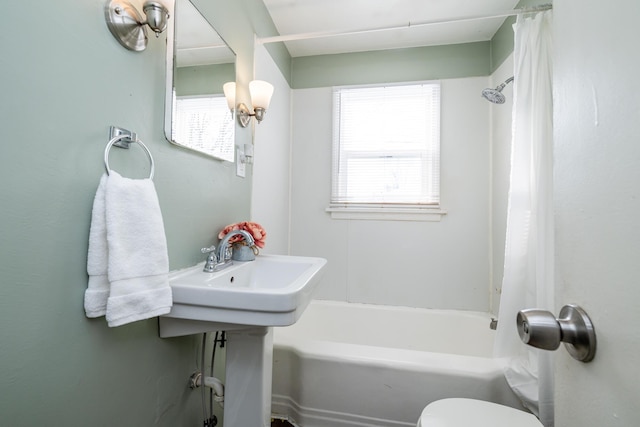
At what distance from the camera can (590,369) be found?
0.35 metres

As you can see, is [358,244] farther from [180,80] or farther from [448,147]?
[180,80]

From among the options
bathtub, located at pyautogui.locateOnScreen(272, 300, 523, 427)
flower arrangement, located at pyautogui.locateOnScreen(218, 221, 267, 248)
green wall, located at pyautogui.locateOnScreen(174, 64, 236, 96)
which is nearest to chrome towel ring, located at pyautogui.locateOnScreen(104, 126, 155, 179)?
green wall, located at pyautogui.locateOnScreen(174, 64, 236, 96)

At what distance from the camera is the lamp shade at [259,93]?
56.7 inches

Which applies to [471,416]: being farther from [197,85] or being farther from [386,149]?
[386,149]

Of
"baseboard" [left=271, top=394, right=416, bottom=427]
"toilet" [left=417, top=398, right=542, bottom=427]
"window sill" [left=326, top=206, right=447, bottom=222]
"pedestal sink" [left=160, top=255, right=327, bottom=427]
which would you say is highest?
"window sill" [left=326, top=206, right=447, bottom=222]

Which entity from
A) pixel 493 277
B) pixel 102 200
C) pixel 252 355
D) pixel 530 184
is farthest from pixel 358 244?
pixel 102 200

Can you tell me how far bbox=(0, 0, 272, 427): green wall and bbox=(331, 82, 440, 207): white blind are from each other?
1.53 m

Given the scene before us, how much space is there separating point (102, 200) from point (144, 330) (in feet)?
1.43

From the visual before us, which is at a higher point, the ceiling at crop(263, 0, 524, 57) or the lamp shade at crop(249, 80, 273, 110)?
the ceiling at crop(263, 0, 524, 57)

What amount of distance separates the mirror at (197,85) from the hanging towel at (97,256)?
1.17ft

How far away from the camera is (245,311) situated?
0.76 m

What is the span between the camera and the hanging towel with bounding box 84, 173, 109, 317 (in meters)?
0.67

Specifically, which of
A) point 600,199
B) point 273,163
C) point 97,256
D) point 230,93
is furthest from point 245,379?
point 273,163

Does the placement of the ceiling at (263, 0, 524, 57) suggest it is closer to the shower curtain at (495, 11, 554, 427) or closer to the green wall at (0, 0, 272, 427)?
the shower curtain at (495, 11, 554, 427)
